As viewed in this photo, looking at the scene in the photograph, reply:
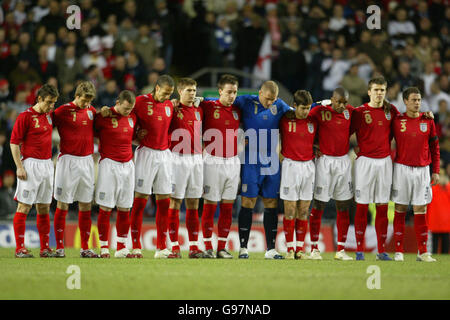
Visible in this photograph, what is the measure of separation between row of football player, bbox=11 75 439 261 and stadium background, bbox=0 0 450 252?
4235 millimetres

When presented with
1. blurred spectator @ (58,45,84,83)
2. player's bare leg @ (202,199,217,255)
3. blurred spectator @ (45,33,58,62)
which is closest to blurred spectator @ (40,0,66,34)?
blurred spectator @ (45,33,58,62)

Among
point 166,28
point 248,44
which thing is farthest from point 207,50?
point 166,28

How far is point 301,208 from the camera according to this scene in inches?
419

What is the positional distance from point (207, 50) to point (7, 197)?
5.47 metres

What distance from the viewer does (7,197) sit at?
13922mm

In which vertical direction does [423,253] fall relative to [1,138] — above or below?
below

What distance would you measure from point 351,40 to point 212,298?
41.3 ft

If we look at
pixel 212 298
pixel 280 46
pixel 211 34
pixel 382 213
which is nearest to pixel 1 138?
pixel 211 34

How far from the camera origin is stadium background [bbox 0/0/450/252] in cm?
1617

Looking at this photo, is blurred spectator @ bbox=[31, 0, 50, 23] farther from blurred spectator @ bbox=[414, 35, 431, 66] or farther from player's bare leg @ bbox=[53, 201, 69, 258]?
blurred spectator @ bbox=[414, 35, 431, 66]

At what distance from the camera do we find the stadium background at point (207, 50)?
16.2m

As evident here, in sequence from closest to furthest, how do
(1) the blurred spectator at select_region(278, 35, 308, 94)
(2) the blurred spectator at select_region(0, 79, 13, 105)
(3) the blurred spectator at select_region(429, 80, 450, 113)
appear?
(2) the blurred spectator at select_region(0, 79, 13, 105)
(1) the blurred spectator at select_region(278, 35, 308, 94)
(3) the blurred spectator at select_region(429, 80, 450, 113)

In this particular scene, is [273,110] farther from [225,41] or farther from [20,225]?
[225,41]

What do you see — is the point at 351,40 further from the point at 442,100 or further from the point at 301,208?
the point at 301,208
